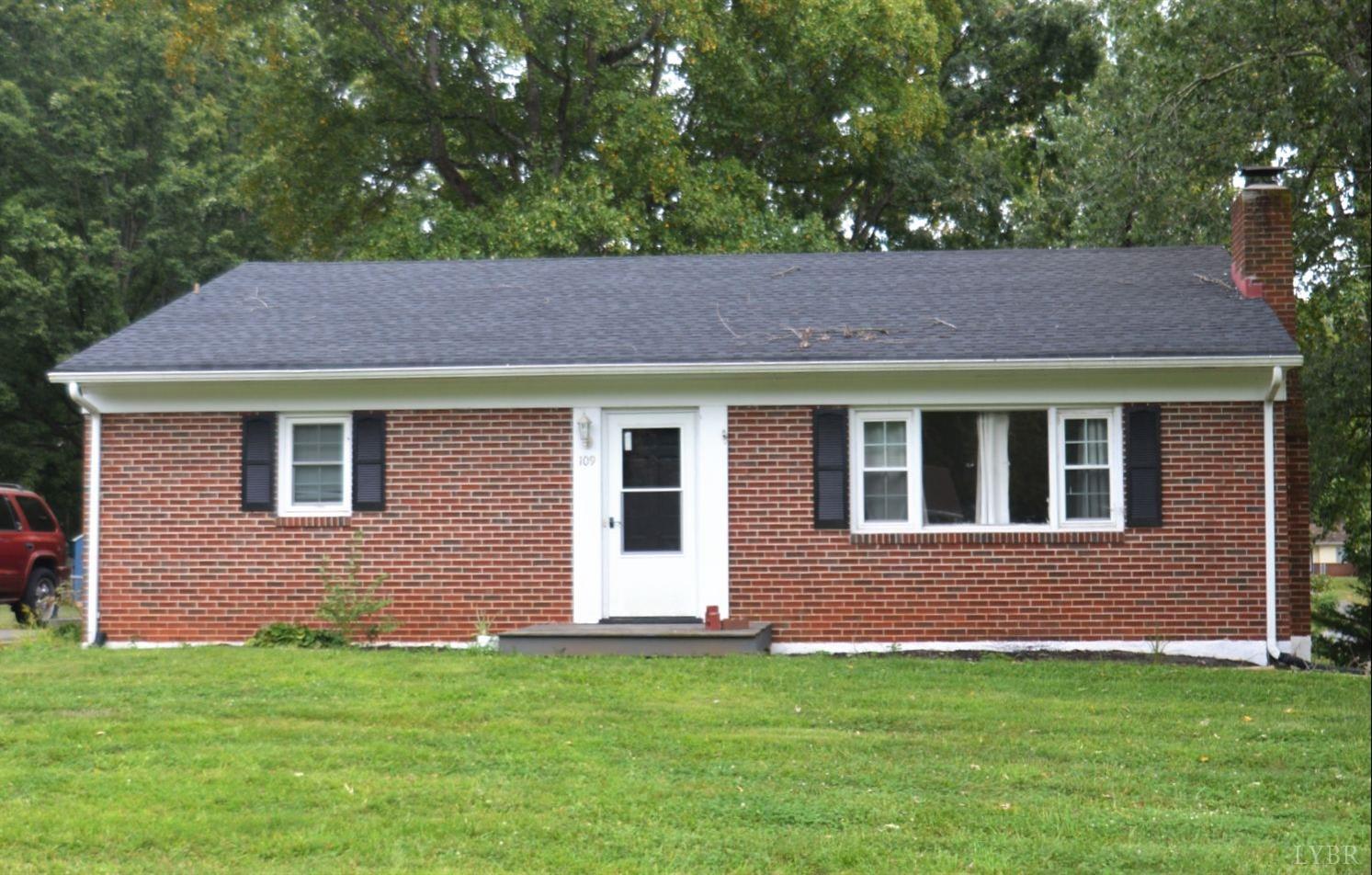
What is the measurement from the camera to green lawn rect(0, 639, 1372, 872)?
6875 millimetres

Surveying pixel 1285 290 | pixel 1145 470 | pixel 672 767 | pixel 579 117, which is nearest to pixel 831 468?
pixel 1145 470

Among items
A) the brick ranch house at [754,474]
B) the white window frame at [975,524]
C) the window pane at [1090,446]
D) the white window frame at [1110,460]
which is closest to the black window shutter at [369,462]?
the brick ranch house at [754,474]

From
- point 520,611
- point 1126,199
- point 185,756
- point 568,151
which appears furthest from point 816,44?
point 185,756

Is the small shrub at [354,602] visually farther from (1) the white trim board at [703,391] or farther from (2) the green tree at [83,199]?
(2) the green tree at [83,199]

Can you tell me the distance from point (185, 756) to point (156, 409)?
6.60m

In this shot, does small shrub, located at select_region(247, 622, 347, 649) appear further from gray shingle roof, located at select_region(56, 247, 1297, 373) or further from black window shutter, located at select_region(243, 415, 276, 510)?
gray shingle roof, located at select_region(56, 247, 1297, 373)

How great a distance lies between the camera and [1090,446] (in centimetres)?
1394

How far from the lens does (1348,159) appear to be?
1753 cm

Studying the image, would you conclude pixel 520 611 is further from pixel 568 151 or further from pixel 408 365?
pixel 568 151

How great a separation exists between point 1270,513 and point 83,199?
24.0 metres

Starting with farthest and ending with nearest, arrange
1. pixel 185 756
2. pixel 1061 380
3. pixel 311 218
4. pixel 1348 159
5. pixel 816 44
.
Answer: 1. pixel 311 218
2. pixel 816 44
3. pixel 1348 159
4. pixel 1061 380
5. pixel 185 756

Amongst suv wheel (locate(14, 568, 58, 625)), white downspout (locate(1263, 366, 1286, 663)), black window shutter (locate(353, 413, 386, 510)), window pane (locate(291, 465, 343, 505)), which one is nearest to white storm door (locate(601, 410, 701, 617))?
black window shutter (locate(353, 413, 386, 510))

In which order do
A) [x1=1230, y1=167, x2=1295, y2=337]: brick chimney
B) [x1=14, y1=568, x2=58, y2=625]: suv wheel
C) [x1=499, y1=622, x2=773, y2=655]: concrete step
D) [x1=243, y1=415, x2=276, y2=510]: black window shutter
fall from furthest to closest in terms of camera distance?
[x1=14, y1=568, x2=58, y2=625]: suv wheel, [x1=1230, y1=167, x2=1295, y2=337]: brick chimney, [x1=243, y1=415, x2=276, y2=510]: black window shutter, [x1=499, y1=622, x2=773, y2=655]: concrete step

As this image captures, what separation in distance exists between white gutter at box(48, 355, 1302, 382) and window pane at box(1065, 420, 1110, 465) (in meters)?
0.67
